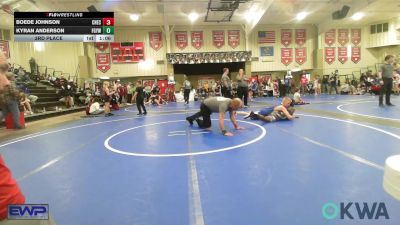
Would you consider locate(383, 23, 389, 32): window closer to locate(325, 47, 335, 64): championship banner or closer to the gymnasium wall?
the gymnasium wall

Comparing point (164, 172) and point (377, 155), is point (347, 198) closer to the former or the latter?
point (377, 155)

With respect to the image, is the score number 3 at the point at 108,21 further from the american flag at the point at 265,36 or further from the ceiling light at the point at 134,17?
the american flag at the point at 265,36

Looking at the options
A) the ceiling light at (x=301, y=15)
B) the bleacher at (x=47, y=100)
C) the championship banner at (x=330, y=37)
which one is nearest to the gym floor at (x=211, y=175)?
the bleacher at (x=47, y=100)

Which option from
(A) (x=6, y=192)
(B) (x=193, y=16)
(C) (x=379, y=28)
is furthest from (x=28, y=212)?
(C) (x=379, y=28)

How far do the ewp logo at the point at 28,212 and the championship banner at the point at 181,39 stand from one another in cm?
2164

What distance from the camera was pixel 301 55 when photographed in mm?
23531

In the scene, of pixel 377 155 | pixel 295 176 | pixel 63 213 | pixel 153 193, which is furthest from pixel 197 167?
pixel 377 155

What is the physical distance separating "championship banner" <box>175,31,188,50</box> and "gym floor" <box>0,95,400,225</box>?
17.2 metres

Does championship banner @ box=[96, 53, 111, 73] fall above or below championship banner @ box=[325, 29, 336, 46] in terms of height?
below

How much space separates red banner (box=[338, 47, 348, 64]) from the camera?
23.7 m

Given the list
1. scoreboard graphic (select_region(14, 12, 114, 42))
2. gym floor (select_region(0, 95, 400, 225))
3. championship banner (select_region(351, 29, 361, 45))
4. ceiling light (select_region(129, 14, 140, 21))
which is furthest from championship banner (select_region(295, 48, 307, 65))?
scoreboard graphic (select_region(14, 12, 114, 42))

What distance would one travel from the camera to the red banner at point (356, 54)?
78.9 feet

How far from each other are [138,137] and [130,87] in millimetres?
14131

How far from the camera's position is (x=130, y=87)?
19.4m
